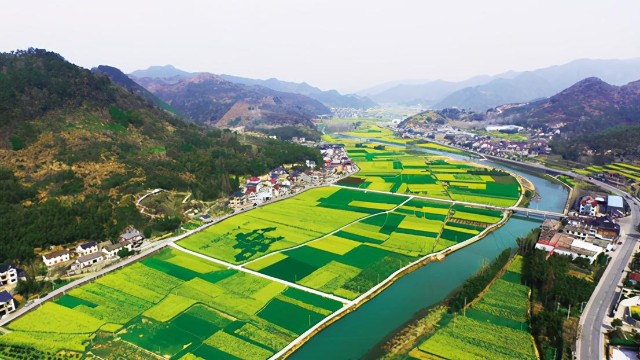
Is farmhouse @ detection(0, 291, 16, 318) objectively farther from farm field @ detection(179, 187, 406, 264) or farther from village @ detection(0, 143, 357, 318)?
farm field @ detection(179, 187, 406, 264)

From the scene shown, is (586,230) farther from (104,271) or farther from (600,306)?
(104,271)

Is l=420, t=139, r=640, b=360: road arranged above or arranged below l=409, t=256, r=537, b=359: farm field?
above

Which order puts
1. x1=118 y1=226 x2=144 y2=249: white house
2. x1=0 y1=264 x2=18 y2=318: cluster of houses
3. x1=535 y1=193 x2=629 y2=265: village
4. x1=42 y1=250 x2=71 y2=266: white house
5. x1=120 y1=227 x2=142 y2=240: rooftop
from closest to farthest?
x1=0 y1=264 x2=18 y2=318: cluster of houses
x1=42 y1=250 x2=71 y2=266: white house
x1=535 y1=193 x2=629 y2=265: village
x1=118 y1=226 x2=144 y2=249: white house
x1=120 y1=227 x2=142 y2=240: rooftop

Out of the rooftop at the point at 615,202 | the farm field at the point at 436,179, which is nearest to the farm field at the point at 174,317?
the farm field at the point at 436,179

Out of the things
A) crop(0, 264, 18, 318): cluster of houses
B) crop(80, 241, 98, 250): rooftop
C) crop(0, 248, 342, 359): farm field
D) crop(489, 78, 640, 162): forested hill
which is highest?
crop(489, 78, 640, 162): forested hill

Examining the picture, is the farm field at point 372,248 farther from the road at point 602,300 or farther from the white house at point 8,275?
the white house at point 8,275

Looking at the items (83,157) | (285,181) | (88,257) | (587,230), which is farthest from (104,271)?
(587,230)

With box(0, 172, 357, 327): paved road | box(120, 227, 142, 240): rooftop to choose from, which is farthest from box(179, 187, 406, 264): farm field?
box(120, 227, 142, 240): rooftop
